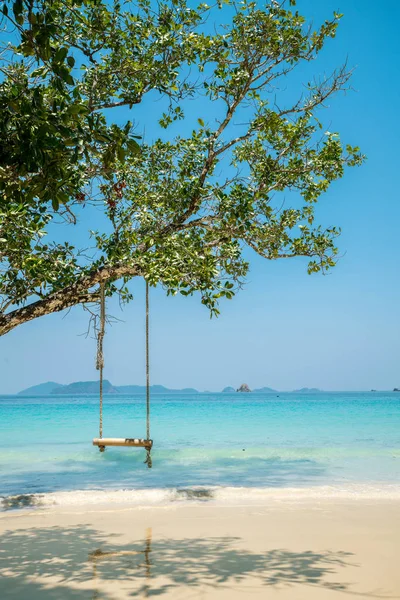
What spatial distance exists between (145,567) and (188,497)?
Result: 11.4 feet


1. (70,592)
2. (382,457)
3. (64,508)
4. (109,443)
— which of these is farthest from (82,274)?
(382,457)

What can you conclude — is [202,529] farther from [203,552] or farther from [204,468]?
[204,468]

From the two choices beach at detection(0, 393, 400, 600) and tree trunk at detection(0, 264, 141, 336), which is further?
tree trunk at detection(0, 264, 141, 336)

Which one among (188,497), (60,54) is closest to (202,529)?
(188,497)

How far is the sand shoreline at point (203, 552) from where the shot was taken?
4066 millimetres

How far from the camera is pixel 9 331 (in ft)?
21.8

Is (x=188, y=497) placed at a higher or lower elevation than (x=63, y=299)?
lower

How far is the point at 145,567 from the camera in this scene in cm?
457

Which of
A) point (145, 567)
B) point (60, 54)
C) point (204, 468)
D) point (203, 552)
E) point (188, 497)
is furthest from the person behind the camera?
point (204, 468)

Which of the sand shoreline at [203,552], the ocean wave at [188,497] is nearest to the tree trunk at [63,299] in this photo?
the sand shoreline at [203,552]

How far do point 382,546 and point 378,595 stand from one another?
1.34m

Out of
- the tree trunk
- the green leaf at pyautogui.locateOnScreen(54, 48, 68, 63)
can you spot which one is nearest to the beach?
the tree trunk

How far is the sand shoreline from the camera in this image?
4066 millimetres

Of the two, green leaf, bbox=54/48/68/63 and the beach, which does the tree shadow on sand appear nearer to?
the beach
